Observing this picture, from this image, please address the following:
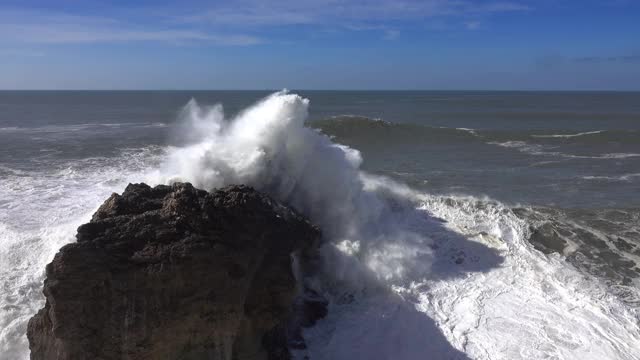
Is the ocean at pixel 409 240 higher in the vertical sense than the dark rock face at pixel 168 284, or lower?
lower

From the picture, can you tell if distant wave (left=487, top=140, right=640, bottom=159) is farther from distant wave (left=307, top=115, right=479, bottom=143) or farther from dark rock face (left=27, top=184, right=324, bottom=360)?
dark rock face (left=27, top=184, right=324, bottom=360)

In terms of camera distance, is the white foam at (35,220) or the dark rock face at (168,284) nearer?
the dark rock face at (168,284)

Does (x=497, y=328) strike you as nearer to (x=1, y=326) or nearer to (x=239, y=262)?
(x=239, y=262)

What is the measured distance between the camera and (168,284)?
21.0 ft

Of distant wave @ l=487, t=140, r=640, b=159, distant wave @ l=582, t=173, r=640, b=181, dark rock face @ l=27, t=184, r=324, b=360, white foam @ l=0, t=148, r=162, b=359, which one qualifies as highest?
dark rock face @ l=27, t=184, r=324, b=360

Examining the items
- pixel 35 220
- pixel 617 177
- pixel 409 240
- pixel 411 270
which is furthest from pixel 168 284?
pixel 617 177

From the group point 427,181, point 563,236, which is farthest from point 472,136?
point 563,236

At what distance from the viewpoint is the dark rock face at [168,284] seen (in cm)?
615

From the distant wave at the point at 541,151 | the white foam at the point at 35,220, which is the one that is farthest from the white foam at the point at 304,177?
the distant wave at the point at 541,151

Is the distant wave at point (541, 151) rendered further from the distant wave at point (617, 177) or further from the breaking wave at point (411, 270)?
the breaking wave at point (411, 270)

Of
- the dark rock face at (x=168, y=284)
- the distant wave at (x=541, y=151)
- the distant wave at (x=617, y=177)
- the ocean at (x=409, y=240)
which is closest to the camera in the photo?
the dark rock face at (x=168, y=284)

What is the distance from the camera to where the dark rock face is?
20.2 feet

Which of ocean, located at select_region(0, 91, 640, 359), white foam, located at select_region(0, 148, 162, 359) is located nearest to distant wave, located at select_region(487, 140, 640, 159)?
ocean, located at select_region(0, 91, 640, 359)

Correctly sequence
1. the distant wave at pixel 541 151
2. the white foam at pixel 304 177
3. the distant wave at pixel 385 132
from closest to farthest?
the white foam at pixel 304 177, the distant wave at pixel 541 151, the distant wave at pixel 385 132
